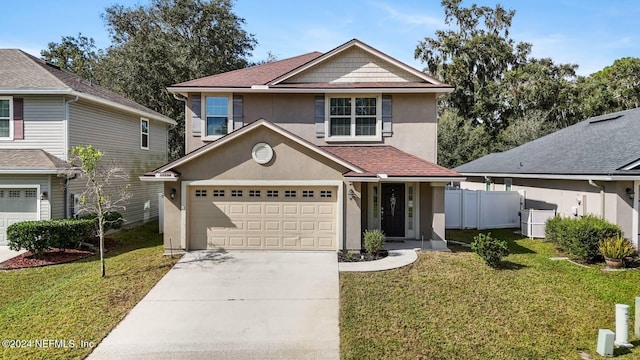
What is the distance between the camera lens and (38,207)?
43.4ft

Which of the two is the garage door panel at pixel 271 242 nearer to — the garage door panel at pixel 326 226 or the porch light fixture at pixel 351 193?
the garage door panel at pixel 326 226

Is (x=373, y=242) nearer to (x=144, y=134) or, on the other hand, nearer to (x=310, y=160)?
(x=310, y=160)

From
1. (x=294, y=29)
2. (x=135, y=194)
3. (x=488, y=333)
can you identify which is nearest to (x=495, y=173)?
(x=294, y=29)

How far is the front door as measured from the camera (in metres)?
13.7

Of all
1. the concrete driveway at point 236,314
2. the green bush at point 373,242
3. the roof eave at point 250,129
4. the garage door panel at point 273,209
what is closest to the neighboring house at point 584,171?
the green bush at point 373,242

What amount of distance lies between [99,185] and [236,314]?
586 centimetres

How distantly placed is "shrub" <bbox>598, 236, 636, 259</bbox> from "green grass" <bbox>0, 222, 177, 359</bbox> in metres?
12.3

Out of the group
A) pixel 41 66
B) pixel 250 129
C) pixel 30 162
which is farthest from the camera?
pixel 41 66

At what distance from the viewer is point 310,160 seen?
1195 cm

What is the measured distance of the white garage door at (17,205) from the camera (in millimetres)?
13320

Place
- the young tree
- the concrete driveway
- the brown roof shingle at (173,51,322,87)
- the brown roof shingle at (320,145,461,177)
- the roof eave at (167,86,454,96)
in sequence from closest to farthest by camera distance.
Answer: the concrete driveway
the young tree
the brown roof shingle at (320,145,461,177)
the roof eave at (167,86,454,96)
the brown roof shingle at (173,51,322,87)

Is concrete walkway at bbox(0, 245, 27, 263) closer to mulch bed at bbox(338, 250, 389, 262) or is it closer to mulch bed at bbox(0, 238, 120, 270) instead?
mulch bed at bbox(0, 238, 120, 270)

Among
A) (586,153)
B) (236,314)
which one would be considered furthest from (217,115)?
(586,153)

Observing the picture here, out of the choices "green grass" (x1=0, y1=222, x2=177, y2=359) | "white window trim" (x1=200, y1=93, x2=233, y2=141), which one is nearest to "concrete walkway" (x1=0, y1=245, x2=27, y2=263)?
"green grass" (x1=0, y1=222, x2=177, y2=359)
